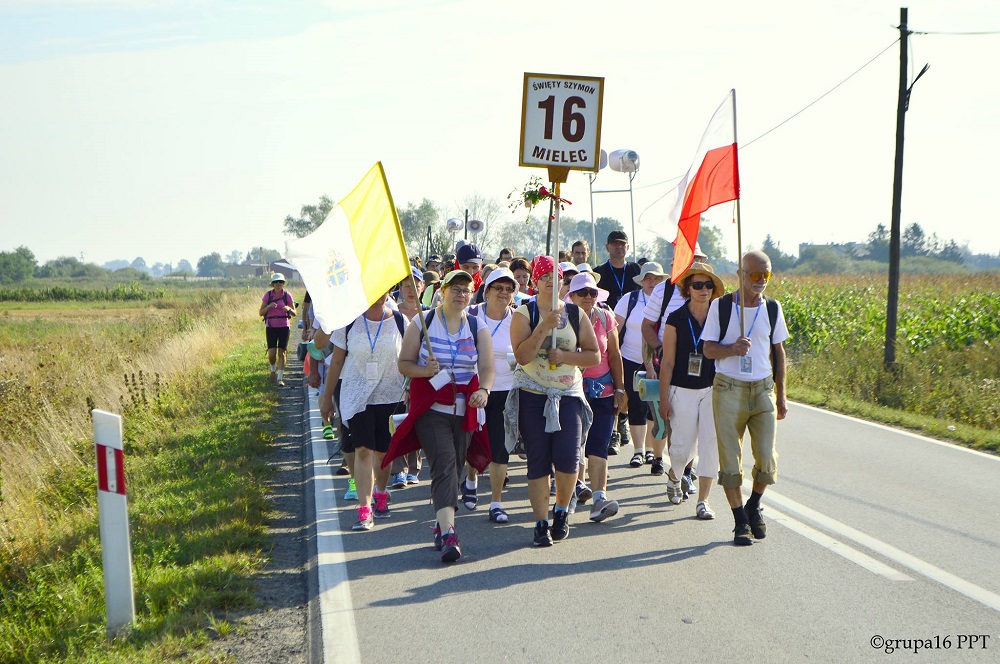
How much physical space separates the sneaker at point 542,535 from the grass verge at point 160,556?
1876mm

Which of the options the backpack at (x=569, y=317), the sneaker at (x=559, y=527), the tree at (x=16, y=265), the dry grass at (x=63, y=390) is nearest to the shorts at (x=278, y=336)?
the dry grass at (x=63, y=390)

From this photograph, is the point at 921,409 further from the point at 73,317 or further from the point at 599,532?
the point at 73,317

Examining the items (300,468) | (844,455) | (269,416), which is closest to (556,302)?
(300,468)

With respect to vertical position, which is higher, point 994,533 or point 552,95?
point 552,95

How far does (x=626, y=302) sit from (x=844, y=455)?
2.84 m

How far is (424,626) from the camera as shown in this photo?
5293 mm

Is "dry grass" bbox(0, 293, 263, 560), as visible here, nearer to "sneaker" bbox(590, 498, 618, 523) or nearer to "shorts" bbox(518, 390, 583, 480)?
"shorts" bbox(518, 390, 583, 480)

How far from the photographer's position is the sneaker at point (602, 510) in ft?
24.6

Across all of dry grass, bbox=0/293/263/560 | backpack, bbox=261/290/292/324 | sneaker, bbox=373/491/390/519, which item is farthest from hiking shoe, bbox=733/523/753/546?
backpack, bbox=261/290/292/324

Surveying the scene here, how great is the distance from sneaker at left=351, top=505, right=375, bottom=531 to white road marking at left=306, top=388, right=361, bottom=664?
144 mm

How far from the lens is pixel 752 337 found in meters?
6.95

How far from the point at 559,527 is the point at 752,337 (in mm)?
1906

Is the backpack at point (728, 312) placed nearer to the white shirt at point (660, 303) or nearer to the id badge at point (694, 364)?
the id badge at point (694, 364)

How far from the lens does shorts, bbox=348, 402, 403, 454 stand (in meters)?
7.41
